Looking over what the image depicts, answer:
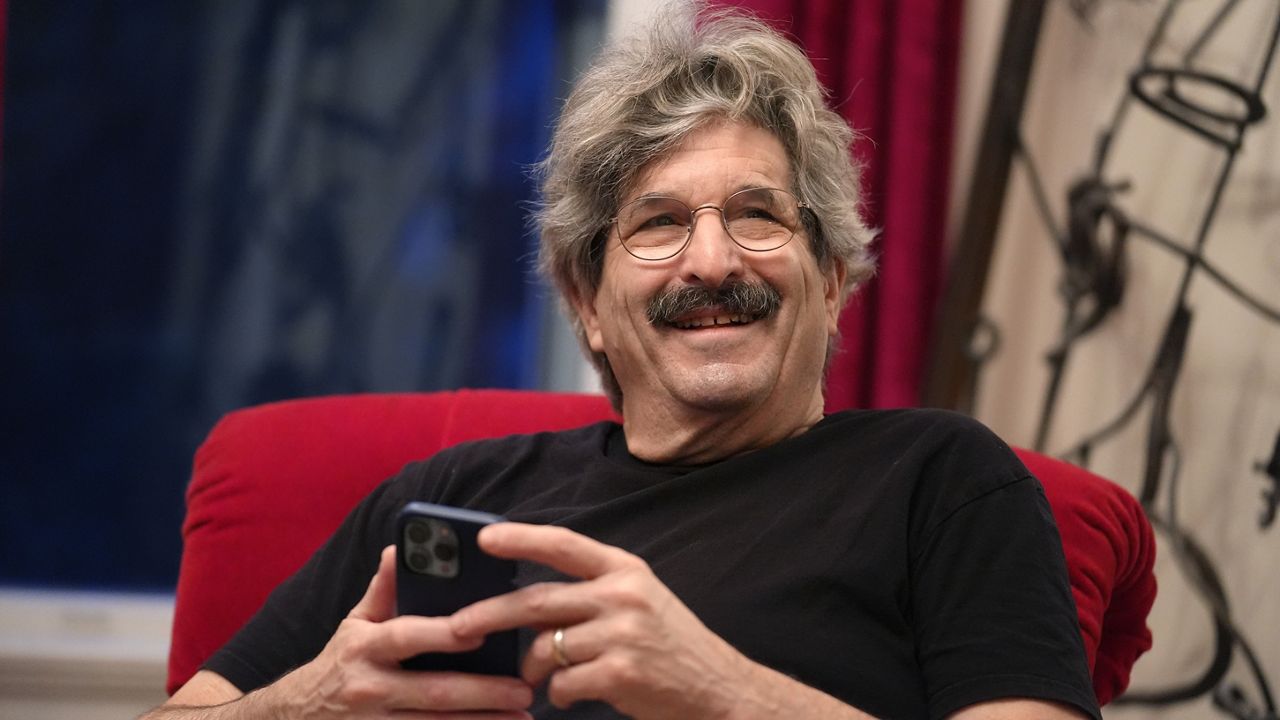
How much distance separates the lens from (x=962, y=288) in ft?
7.29

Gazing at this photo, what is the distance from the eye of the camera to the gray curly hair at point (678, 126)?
1.42m

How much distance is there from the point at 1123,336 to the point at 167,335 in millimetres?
1976

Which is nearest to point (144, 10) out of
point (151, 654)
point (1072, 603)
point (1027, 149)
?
point (151, 654)

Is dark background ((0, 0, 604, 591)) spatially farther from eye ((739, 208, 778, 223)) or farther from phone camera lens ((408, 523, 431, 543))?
phone camera lens ((408, 523, 431, 543))

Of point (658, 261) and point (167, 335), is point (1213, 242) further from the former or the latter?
point (167, 335)

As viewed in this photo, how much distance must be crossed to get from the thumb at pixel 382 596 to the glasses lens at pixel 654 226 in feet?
1.85

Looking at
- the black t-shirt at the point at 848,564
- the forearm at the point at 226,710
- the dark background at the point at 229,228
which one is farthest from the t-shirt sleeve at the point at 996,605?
the dark background at the point at 229,228

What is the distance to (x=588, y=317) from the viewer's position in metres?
1.56

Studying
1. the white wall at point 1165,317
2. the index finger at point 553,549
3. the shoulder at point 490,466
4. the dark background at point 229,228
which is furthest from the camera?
the dark background at point 229,228

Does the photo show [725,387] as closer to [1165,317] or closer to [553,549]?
[553,549]

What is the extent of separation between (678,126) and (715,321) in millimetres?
245

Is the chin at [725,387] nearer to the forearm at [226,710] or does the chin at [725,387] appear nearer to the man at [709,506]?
the man at [709,506]

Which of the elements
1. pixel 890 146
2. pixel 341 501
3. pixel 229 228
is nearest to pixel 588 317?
pixel 341 501

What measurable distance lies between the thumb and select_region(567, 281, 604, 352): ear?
23.8 inches
